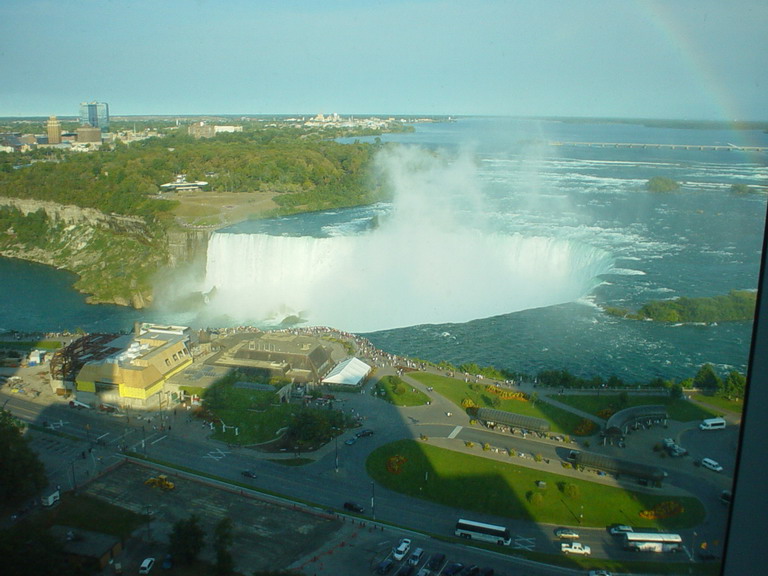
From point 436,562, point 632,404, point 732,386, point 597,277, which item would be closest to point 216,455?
point 436,562

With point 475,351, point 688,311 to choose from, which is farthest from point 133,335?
point 688,311

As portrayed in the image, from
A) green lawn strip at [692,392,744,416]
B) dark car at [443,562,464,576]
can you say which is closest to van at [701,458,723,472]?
green lawn strip at [692,392,744,416]

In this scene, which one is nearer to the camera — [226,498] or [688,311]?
[226,498]

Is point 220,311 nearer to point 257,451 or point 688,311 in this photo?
point 257,451

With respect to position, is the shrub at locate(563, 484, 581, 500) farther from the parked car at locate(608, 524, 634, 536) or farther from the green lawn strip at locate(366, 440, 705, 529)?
the parked car at locate(608, 524, 634, 536)

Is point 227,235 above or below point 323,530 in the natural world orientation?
above

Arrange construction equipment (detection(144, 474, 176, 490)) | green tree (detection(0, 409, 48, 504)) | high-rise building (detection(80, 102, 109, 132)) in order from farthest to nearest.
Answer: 1. high-rise building (detection(80, 102, 109, 132))
2. construction equipment (detection(144, 474, 176, 490))
3. green tree (detection(0, 409, 48, 504))

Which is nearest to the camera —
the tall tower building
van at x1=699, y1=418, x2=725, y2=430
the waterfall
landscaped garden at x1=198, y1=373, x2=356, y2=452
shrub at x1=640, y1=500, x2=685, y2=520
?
shrub at x1=640, y1=500, x2=685, y2=520

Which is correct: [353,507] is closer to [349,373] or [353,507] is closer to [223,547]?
[223,547]
